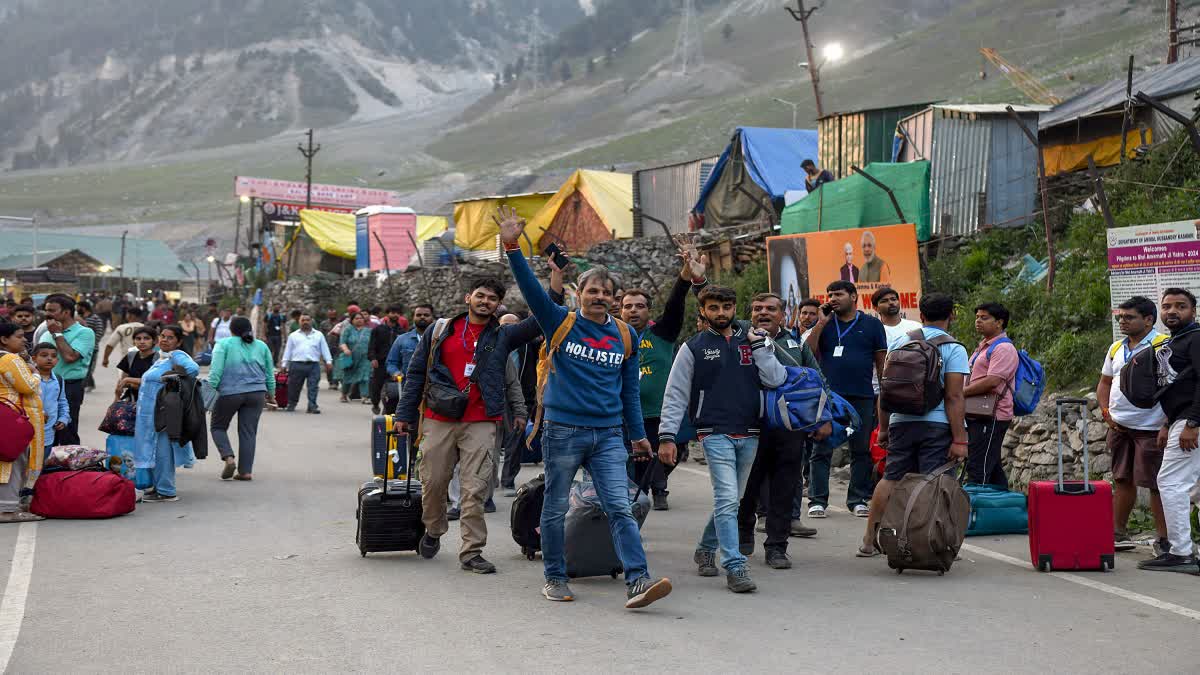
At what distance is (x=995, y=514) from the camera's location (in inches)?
345

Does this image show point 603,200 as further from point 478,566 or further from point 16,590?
point 16,590

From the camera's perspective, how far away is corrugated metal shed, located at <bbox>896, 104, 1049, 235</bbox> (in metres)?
18.0

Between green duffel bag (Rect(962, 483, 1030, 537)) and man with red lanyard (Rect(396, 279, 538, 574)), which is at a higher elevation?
man with red lanyard (Rect(396, 279, 538, 574))

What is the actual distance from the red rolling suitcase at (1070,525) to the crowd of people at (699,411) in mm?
454

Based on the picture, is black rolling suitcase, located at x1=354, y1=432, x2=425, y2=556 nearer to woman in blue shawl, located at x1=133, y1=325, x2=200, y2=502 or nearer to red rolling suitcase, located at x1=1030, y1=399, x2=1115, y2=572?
woman in blue shawl, located at x1=133, y1=325, x2=200, y2=502

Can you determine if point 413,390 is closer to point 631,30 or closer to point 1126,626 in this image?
point 1126,626

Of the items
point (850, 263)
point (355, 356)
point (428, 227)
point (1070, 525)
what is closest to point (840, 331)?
point (1070, 525)

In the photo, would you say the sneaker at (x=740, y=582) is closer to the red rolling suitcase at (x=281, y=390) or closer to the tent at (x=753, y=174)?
the red rolling suitcase at (x=281, y=390)

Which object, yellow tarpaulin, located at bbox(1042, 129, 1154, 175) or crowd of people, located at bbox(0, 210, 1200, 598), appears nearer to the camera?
crowd of people, located at bbox(0, 210, 1200, 598)

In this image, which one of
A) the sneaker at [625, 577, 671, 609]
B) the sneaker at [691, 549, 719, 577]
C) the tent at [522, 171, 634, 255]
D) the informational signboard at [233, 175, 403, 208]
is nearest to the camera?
the sneaker at [625, 577, 671, 609]

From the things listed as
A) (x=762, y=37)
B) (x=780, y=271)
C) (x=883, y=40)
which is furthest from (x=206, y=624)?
(x=762, y=37)

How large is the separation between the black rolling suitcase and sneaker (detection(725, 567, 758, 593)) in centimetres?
222

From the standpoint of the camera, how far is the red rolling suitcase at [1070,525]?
23.9 ft

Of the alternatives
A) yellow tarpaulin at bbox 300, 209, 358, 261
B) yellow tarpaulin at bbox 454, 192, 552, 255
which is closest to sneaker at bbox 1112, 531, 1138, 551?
yellow tarpaulin at bbox 454, 192, 552, 255
